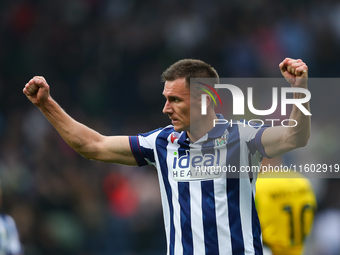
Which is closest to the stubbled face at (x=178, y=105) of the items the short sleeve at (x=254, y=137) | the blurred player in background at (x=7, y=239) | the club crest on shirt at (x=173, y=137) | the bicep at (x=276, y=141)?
the club crest on shirt at (x=173, y=137)

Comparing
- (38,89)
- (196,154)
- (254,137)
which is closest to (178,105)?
(196,154)

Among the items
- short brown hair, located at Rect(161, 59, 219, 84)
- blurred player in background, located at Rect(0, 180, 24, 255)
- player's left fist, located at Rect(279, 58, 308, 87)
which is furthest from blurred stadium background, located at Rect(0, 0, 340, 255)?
player's left fist, located at Rect(279, 58, 308, 87)

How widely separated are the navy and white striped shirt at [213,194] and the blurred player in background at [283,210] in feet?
4.14

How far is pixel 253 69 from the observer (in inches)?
352

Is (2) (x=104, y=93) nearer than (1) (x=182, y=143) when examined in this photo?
No

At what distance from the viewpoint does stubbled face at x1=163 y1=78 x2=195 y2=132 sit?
3.11 metres

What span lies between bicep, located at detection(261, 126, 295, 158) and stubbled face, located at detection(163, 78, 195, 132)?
58 centimetres

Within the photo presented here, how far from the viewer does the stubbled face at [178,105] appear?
311cm

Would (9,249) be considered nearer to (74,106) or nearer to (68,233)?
(68,233)

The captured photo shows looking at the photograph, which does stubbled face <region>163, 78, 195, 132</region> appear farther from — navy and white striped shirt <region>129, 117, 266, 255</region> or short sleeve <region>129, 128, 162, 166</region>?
short sleeve <region>129, 128, 162, 166</region>

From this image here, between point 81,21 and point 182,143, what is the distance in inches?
287

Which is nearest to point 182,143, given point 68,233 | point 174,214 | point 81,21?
point 174,214

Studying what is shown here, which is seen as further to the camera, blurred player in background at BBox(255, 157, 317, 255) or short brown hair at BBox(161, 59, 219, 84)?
blurred player in background at BBox(255, 157, 317, 255)

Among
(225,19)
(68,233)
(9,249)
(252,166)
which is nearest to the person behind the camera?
(252,166)
